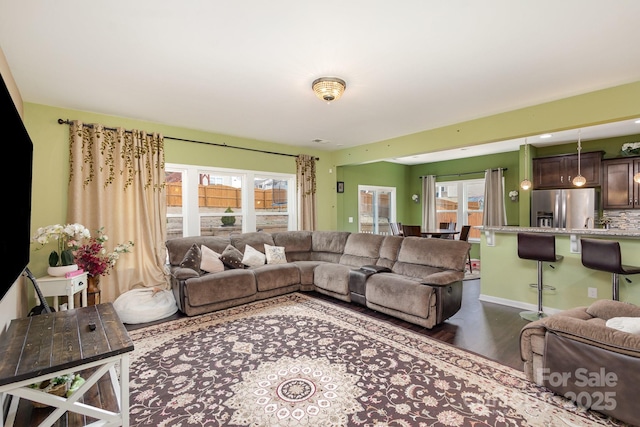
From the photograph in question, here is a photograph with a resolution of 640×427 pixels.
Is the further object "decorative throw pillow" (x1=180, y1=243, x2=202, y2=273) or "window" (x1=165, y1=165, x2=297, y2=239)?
"window" (x1=165, y1=165, x2=297, y2=239)

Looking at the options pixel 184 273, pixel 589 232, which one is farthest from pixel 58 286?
pixel 589 232

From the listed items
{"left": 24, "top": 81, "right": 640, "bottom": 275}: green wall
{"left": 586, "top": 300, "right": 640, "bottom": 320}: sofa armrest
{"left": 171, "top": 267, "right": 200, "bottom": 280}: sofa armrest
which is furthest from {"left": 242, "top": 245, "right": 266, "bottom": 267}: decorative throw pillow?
{"left": 586, "top": 300, "right": 640, "bottom": 320}: sofa armrest

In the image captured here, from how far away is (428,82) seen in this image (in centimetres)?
294

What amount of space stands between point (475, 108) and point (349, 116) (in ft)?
5.22

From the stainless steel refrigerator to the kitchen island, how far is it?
2393 millimetres

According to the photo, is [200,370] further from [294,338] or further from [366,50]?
[366,50]

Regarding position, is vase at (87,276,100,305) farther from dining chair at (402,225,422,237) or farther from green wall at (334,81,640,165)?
dining chair at (402,225,422,237)

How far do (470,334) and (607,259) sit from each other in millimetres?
1536

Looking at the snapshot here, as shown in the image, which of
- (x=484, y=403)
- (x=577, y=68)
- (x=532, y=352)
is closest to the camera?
(x=484, y=403)

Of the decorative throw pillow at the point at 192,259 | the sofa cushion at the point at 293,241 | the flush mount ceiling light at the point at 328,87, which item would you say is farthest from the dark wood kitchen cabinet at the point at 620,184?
the decorative throw pillow at the point at 192,259

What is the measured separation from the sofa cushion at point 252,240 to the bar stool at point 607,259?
4.18m

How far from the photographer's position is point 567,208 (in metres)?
5.64

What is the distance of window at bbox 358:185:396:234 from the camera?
750cm

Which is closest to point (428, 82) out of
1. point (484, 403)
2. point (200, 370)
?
point (484, 403)
